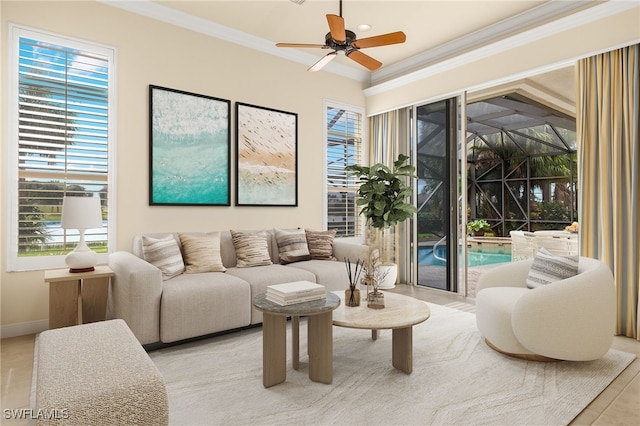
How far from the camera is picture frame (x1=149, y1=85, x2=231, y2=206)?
12.0 feet

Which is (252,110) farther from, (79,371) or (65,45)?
(79,371)

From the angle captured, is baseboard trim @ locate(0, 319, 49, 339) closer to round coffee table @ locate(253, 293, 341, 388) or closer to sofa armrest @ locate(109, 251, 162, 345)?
sofa armrest @ locate(109, 251, 162, 345)

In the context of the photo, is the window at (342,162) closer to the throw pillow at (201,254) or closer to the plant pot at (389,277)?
the plant pot at (389,277)

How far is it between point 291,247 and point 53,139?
243cm

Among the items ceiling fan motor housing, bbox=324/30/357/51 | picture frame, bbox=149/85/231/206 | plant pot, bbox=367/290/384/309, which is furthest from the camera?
picture frame, bbox=149/85/231/206

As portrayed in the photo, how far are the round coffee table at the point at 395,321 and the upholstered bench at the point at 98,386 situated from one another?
113 centimetres

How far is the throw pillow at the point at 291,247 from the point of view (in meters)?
4.00

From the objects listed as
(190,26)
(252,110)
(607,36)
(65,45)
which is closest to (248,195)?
(252,110)

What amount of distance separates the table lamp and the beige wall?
567 mm

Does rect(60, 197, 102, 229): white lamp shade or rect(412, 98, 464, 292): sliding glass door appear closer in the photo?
rect(60, 197, 102, 229): white lamp shade

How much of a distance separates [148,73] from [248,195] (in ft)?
5.32

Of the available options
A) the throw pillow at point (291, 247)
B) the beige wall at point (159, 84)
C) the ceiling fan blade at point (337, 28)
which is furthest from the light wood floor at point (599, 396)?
the ceiling fan blade at point (337, 28)

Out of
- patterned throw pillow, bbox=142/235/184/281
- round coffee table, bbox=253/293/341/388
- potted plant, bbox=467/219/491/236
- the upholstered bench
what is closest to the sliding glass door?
round coffee table, bbox=253/293/341/388

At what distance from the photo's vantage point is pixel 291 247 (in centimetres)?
405
